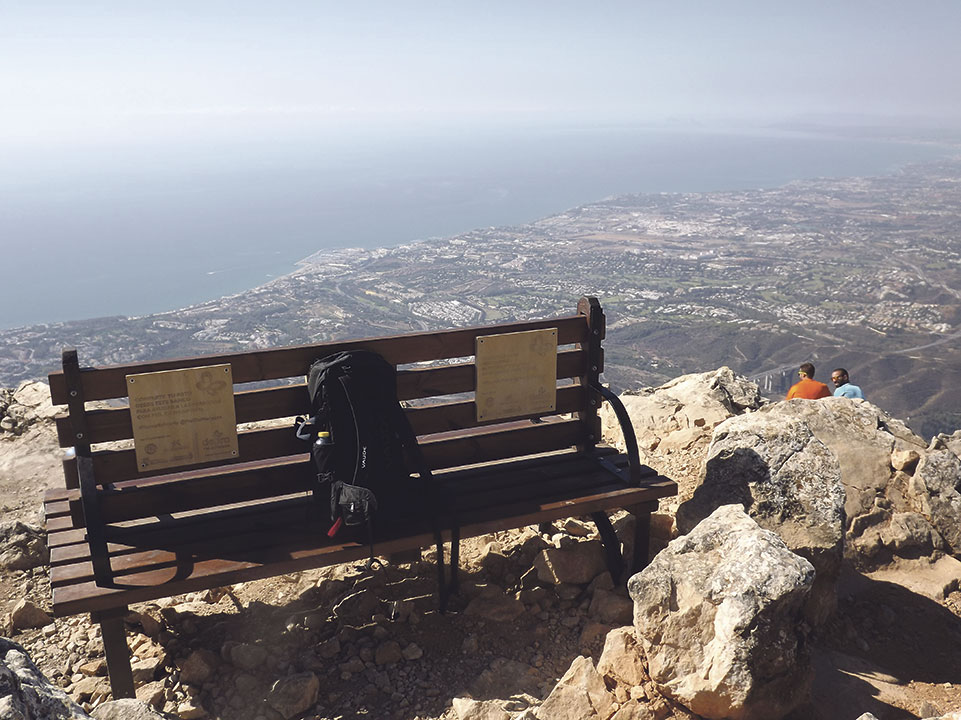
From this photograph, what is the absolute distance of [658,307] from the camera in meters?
122

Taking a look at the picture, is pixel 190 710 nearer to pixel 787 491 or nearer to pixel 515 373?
pixel 515 373

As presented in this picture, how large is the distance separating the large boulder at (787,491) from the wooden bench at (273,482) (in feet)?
1.81

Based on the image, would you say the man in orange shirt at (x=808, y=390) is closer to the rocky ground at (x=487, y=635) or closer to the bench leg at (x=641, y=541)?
the rocky ground at (x=487, y=635)

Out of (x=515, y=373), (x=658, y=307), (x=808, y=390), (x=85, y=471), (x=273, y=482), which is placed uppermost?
(x=515, y=373)

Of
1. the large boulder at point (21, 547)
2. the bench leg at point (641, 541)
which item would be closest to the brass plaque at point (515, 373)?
the bench leg at point (641, 541)

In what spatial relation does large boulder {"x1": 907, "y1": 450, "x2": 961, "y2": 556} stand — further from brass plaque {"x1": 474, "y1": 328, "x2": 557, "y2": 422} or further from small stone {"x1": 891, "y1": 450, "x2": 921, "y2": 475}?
brass plaque {"x1": 474, "y1": 328, "x2": 557, "y2": 422}

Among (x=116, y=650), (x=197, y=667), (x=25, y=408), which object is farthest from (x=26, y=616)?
(x=25, y=408)

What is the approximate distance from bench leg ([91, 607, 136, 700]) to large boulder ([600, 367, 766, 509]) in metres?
4.62

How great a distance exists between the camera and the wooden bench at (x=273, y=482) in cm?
418

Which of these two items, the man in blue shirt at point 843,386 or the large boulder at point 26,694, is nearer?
the large boulder at point 26,694

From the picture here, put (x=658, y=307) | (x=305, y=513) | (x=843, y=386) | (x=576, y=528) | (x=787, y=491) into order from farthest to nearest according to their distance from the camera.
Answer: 1. (x=658, y=307)
2. (x=843, y=386)
3. (x=576, y=528)
4. (x=787, y=491)
5. (x=305, y=513)

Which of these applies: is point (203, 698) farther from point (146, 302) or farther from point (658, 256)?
point (146, 302)

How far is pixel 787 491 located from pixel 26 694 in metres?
4.96

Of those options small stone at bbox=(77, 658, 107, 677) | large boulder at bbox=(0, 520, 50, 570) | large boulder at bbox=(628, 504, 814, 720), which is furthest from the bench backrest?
large boulder at bbox=(628, 504, 814, 720)
